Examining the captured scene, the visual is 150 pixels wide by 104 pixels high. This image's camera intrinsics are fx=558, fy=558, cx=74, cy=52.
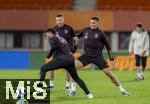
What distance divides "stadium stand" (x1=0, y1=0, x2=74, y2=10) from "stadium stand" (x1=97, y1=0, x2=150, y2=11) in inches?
77.9

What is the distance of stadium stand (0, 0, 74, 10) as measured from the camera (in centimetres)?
3403

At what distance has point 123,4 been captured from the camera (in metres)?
34.3

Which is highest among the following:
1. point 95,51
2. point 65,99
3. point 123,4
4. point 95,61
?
point 95,51

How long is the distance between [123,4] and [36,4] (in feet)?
17.5

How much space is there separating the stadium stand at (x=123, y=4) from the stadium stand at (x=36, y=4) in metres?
1.98

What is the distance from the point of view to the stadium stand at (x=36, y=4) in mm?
34031

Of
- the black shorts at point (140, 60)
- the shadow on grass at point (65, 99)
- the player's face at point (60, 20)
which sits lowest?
the black shorts at point (140, 60)

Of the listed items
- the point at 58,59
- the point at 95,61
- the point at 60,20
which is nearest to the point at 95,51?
the point at 95,61

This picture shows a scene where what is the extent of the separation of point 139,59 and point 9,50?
13.8 meters

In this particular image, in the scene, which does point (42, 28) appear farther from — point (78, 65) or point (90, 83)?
point (78, 65)

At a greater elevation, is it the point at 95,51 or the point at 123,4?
the point at 95,51

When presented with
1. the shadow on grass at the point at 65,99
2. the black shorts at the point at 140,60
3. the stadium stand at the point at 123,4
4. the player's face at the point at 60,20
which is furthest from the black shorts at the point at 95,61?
the stadium stand at the point at 123,4

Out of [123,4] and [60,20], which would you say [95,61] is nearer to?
[60,20]

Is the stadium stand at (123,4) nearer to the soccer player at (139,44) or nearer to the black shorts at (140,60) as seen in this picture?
the black shorts at (140,60)
